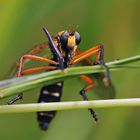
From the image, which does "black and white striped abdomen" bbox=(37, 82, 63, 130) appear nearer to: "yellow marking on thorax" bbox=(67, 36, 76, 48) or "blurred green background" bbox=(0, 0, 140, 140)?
"blurred green background" bbox=(0, 0, 140, 140)

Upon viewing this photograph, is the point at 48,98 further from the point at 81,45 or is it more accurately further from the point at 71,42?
the point at 81,45

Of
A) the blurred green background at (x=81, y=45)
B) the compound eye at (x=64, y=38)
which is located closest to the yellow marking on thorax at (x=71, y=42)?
the compound eye at (x=64, y=38)

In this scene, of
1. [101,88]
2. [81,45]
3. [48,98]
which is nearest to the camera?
[101,88]

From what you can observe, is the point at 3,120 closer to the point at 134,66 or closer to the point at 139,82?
the point at 139,82

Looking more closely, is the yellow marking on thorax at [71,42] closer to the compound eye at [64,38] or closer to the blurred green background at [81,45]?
the compound eye at [64,38]

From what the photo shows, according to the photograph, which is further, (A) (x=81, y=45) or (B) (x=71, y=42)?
(A) (x=81, y=45)

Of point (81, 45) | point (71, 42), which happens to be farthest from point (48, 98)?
point (81, 45)
